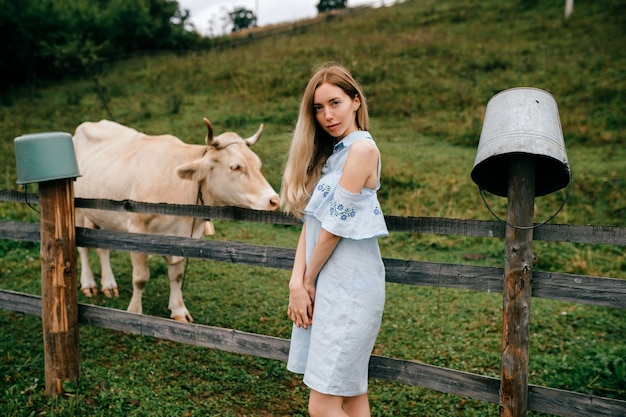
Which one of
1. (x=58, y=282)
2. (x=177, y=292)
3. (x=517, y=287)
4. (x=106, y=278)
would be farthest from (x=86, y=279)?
(x=517, y=287)

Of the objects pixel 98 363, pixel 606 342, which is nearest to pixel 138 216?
pixel 98 363

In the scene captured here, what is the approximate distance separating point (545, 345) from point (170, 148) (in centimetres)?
385

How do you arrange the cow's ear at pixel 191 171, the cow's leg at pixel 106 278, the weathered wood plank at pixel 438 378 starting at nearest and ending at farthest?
the weathered wood plank at pixel 438 378 < the cow's ear at pixel 191 171 < the cow's leg at pixel 106 278

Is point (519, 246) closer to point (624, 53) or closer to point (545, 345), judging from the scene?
point (545, 345)

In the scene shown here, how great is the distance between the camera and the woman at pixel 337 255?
7.52 feet

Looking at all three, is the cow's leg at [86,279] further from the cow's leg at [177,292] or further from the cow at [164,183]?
the cow's leg at [177,292]

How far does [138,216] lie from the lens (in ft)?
16.5

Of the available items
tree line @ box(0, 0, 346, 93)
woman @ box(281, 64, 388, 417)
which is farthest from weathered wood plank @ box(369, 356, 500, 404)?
tree line @ box(0, 0, 346, 93)

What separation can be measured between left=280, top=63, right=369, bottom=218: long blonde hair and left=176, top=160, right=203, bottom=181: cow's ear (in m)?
2.19

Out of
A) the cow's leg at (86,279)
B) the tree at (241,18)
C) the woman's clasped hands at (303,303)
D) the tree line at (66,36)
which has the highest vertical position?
the tree at (241,18)

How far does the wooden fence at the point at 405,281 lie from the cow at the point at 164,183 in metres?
1.12

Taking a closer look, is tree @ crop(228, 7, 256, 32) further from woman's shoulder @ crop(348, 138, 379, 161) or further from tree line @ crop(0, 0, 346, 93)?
woman's shoulder @ crop(348, 138, 379, 161)

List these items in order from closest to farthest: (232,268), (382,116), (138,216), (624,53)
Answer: (138,216) → (232,268) → (382,116) → (624,53)

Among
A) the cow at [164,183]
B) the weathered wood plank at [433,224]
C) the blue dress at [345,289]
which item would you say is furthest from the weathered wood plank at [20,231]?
the blue dress at [345,289]
